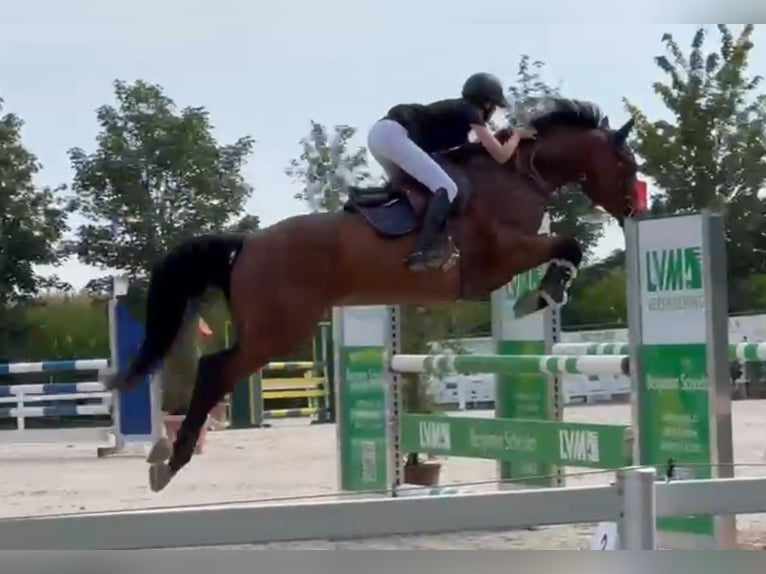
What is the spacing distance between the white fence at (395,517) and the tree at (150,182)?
5.87 meters

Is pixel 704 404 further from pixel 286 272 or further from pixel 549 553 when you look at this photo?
pixel 549 553

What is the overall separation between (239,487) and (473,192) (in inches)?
136

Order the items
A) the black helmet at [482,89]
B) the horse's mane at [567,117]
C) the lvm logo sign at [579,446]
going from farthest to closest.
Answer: the lvm logo sign at [579,446] → the horse's mane at [567,117] → the black helmet at [482,89]

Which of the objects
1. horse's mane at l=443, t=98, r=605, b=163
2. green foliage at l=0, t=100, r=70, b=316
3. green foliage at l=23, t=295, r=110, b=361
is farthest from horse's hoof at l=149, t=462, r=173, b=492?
green foliage at l=23, t=295, r=110, b=361

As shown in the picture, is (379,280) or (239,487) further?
(239,487)

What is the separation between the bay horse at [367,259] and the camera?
12.0ft

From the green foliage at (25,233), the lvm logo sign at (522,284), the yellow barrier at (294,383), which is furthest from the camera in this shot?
the yellow barrier at (294,383)

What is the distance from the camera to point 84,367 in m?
9.41

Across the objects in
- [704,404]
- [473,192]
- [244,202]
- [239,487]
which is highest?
[244,202]

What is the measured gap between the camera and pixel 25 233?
921 centimetres

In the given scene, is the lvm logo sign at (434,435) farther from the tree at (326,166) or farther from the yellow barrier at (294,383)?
the yellow barrier at (294,383)

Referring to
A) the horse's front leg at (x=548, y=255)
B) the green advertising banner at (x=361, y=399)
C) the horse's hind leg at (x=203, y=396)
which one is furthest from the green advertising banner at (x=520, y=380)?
the horse's hind leg at (x=203, y=396)

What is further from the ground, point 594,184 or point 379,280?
point 594,184

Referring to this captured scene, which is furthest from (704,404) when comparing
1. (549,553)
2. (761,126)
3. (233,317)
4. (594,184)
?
(761,126)
